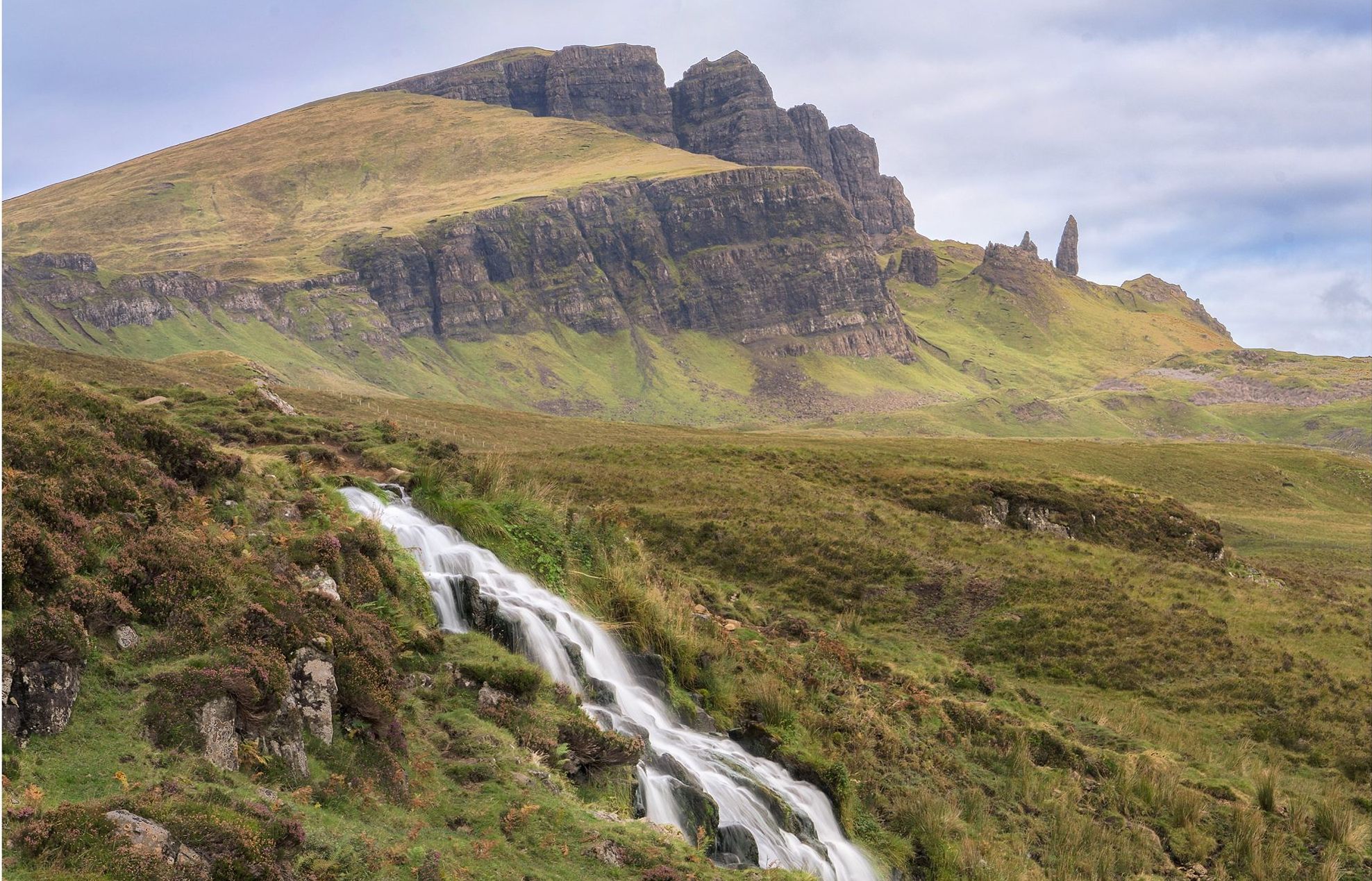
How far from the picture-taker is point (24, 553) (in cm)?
1048

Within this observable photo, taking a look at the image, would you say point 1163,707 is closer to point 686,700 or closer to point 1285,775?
point 1285,775

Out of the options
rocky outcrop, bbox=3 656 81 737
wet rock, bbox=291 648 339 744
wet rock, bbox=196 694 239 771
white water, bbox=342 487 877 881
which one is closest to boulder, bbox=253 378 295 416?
white water, bbox=342 487 877 881

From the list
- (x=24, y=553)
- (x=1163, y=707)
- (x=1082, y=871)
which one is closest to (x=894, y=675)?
(x=1082, y=871)

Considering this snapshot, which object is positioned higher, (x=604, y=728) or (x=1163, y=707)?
(x=604, y=728)

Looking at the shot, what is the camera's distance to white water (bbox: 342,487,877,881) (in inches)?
554

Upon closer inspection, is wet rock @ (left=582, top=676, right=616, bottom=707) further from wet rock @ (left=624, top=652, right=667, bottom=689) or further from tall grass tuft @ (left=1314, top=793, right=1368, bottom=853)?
tall grass tuft @ (left=1314, top=793, right=1368, bottom=853)

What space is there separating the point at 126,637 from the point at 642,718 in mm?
8056

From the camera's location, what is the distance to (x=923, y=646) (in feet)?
98.9

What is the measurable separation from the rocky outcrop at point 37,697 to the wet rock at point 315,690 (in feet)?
7.39

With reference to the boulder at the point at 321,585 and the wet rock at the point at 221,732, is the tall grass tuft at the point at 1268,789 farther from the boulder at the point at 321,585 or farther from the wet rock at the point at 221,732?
the wet rock at the point at 221,732

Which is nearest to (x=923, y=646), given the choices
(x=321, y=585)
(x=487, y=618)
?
(x=487, y=618)

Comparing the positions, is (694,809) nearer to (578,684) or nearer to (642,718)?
(642,718)

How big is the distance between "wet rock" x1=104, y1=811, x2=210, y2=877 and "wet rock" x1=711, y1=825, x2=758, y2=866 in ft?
22.4

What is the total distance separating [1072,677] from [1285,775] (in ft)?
20.9
